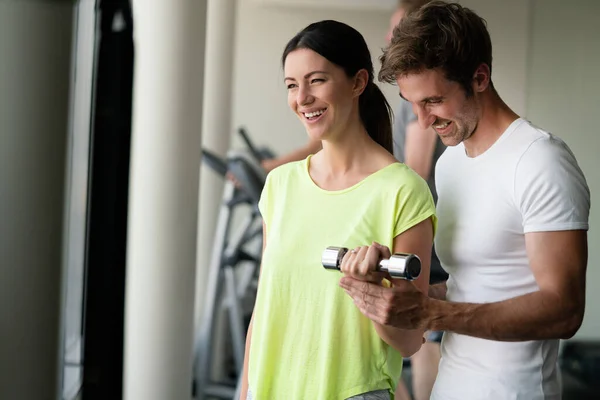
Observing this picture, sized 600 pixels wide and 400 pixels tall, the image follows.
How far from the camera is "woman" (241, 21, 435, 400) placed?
1.35 metres

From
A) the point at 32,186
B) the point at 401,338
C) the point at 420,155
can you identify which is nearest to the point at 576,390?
the point at 420,155

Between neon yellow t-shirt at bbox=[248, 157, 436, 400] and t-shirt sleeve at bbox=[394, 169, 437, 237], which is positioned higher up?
t-shirt sleeve at bbox=[394, 169, 437, 237]

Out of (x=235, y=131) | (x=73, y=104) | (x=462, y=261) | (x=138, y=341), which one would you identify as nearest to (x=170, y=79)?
(x=138, y=341)

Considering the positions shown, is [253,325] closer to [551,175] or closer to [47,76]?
[551,175]

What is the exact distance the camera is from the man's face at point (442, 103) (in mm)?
1376

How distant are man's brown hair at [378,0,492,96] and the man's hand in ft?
1.25

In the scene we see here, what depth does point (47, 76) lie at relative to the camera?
0.49 meters

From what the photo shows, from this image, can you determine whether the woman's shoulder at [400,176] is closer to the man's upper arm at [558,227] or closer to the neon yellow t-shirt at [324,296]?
the neon yellow t-shirt at [324,296]

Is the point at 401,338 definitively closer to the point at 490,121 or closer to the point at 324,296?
A: the point at 324,296

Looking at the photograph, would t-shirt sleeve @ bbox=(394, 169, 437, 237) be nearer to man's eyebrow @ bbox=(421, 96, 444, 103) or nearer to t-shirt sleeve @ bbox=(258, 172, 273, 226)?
man's eyebrow @ bbox=(421, 96, 444, 103)

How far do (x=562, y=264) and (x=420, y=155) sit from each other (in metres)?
0.45

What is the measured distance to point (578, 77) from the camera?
2799mm

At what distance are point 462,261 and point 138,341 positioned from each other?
158 centimetres

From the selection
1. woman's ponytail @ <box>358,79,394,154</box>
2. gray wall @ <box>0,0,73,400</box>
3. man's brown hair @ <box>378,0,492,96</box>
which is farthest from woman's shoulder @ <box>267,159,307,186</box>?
gray wall @ <box>0,0,73,400</box>
